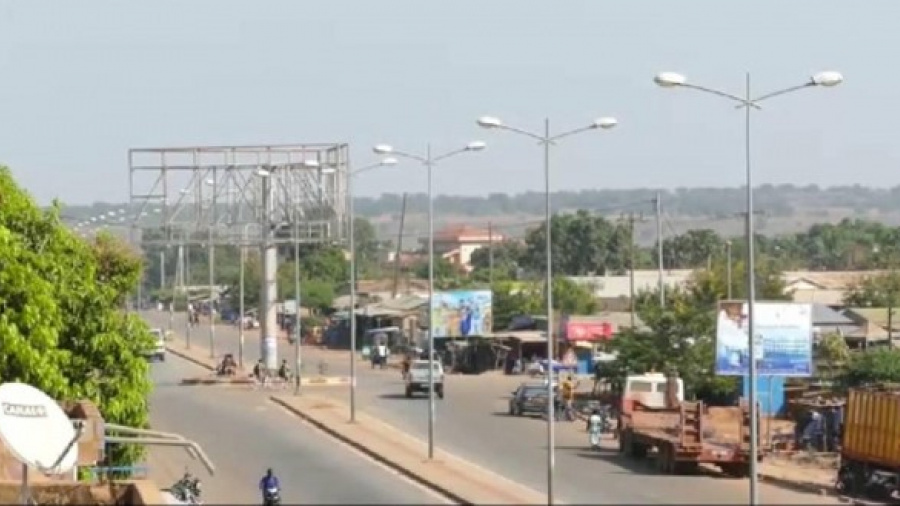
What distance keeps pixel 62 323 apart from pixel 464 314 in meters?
55.2

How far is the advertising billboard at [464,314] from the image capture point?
93.2 m

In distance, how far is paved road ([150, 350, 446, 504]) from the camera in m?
31.5

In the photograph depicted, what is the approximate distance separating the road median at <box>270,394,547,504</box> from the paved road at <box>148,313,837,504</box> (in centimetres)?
61

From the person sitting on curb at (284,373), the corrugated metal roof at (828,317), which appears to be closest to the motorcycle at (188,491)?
the person sitting on curb at (284,373)

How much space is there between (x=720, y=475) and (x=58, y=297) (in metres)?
14.2

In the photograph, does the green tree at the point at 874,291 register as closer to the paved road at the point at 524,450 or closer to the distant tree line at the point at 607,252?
the paved road at the point at 524,450

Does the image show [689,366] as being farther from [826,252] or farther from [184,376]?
[826,252]

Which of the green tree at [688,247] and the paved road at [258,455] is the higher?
the green tree at [688,247]

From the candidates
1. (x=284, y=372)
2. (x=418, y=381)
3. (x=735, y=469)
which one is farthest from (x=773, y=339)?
(x=284, y=372)

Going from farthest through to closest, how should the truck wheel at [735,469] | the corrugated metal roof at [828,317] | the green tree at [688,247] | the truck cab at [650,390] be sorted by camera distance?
the green tree at [688,247] → the corrugated metal roof at [828,317] → the truck cab at [650,390] → the truck wheel at [735,469]

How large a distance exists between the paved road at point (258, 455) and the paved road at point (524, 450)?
9.99 ft

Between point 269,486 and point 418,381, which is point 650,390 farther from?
point 269,486

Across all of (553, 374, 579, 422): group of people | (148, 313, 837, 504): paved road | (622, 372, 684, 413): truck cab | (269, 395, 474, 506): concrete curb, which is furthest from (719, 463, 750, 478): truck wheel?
(553, 374, 579, 422): group of people

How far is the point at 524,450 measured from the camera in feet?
167
